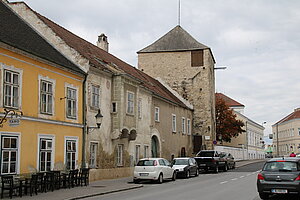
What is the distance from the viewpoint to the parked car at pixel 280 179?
46.9ft

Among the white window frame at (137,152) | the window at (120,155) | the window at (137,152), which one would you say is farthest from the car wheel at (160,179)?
the window at (137,152)

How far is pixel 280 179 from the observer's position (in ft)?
47.3

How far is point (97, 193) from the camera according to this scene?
17.3m

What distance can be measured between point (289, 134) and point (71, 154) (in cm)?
9117

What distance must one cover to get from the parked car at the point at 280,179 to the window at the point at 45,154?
9.89 m

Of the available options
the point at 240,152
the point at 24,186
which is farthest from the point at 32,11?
the point at 240,152

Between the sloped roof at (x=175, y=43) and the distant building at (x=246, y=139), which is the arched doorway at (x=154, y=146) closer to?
the sloped roof at (x=175, y=43)

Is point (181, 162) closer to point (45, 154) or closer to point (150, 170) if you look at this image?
point (150, 170)

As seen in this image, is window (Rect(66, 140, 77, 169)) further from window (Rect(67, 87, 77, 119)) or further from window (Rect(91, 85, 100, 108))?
window (Rect(91, 85, 100, 108))

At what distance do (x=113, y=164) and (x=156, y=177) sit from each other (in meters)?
3.89

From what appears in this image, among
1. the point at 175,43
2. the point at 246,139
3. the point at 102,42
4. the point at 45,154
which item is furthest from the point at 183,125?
the point at 246,139

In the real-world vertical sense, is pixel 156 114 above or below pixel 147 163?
above

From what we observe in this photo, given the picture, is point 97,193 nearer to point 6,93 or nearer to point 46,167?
point 46,167

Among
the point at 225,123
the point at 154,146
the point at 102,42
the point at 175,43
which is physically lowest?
the point at 154,146
